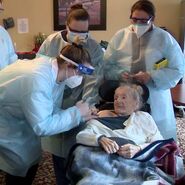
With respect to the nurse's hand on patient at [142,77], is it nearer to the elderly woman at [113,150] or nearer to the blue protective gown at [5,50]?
the elderly woman at [113,150]

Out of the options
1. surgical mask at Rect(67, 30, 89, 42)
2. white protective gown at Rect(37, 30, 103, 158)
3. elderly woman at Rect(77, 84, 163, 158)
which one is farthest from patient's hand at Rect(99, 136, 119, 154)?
surgical mask at Rect(67, 30, 89, 42)

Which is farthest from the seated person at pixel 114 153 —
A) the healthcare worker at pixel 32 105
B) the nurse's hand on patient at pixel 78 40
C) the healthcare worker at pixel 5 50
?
the healthcare worker at pixel 5 50

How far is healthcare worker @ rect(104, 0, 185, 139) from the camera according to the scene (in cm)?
217

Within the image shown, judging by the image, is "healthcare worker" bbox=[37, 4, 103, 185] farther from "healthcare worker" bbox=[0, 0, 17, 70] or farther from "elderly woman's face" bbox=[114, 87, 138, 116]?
"healthcare worker" bbox=[0, 0, 17, 70]

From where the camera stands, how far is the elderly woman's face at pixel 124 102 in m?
1.98

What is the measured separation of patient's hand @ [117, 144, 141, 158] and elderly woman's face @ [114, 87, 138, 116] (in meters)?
0.41

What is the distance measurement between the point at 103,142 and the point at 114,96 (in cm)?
52

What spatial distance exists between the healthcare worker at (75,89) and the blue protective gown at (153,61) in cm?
12

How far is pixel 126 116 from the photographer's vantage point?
1945 mm

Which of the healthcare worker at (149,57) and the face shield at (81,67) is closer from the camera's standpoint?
the face shield at (81,67)

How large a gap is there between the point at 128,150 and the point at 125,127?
30 cm

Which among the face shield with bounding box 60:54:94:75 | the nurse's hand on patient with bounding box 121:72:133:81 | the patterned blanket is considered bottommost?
the patterned blanket

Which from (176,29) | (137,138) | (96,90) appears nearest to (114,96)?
(96,90)

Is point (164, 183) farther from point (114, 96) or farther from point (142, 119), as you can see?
point (114, 96)
